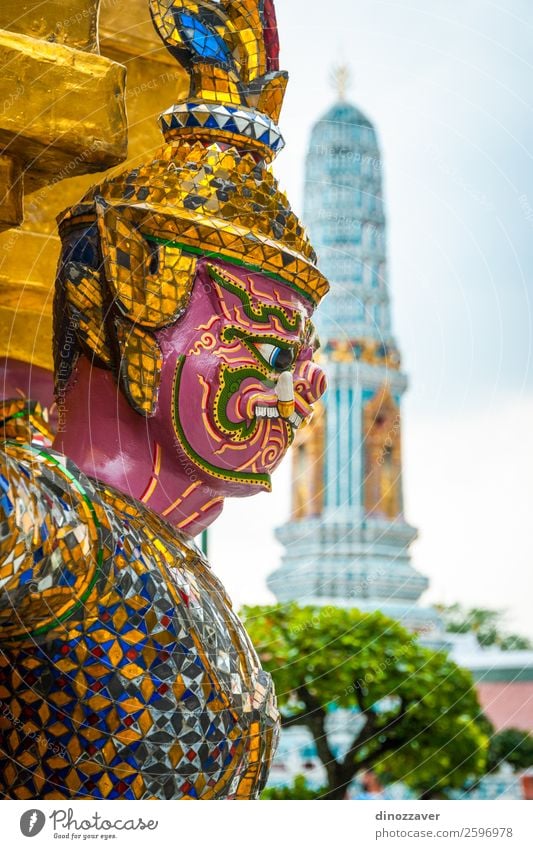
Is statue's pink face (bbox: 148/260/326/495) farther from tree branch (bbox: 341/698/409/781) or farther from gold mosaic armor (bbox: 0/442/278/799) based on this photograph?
tree branch (bbox: 341/698/409/781)

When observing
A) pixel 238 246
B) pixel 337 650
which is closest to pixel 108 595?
pixel 238 246

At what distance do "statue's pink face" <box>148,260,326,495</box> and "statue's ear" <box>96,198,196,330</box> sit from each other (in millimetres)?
46

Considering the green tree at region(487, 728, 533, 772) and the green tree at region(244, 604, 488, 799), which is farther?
the green tree at region(487, 728, 533, 772)

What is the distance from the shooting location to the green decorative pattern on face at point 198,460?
10.3ft

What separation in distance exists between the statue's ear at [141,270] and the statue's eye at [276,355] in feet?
0.70

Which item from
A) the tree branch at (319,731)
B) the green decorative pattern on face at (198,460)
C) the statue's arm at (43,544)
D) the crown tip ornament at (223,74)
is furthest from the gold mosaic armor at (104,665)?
the tree branch at (319,731)

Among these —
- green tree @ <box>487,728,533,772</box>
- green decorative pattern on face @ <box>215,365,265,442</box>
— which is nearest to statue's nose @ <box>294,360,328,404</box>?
green decorative pattern on face @ <box>215,365,265,442</box>

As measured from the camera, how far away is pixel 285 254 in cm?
324

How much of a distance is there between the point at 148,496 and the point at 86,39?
1.06m

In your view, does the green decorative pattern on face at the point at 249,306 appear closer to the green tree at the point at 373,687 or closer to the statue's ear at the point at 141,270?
the statue's ear at the point at 141,270

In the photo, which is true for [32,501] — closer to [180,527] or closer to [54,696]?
[54,696]

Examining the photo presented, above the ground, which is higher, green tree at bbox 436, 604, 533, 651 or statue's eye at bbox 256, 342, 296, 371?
statue's eye at bbox 256, 342, 296, 371

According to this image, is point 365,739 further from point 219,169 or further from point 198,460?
point 219,169

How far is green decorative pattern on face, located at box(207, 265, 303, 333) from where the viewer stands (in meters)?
3.16
